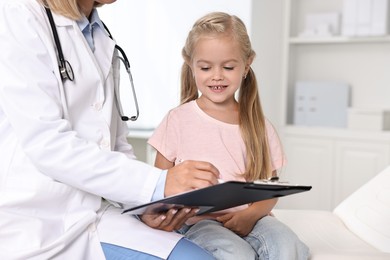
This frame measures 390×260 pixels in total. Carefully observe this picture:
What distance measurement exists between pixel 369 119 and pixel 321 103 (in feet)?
1.03

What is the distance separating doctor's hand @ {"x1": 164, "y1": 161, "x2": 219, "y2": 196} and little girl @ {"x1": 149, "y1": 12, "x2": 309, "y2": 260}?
0.33 m

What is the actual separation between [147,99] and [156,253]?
273 cm

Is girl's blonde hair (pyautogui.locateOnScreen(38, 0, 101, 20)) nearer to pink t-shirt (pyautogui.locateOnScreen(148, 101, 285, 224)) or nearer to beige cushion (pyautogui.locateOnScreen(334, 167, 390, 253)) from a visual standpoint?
pink t-shirt (pyautogui.locateOnScreen(148, 101, 285, 224))

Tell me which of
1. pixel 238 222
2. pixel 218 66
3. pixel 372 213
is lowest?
pixel 372 213

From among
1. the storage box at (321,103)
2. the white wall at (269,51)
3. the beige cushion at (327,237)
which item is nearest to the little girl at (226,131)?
the beige cushion at (327,237)

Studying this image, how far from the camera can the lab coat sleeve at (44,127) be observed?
1.17m

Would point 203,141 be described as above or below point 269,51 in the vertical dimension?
below

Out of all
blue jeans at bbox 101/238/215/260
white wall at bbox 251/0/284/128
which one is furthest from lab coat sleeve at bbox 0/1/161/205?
white wall at bbox 251/0/284/128

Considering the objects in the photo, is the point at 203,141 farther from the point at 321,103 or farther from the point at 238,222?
the point at 321,103

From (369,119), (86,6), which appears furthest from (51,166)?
(369,119)

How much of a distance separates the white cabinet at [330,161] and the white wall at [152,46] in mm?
823

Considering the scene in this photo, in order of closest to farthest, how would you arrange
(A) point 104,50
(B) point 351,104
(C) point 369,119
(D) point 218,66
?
1. (A) point 104,50
2. (D) point 218,66
3. (C) point 369,119
4. (B) point 351,104

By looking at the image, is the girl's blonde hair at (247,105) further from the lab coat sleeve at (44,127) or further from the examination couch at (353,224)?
the lab coat sleeve at (44,127)

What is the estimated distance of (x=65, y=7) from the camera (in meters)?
1.31
